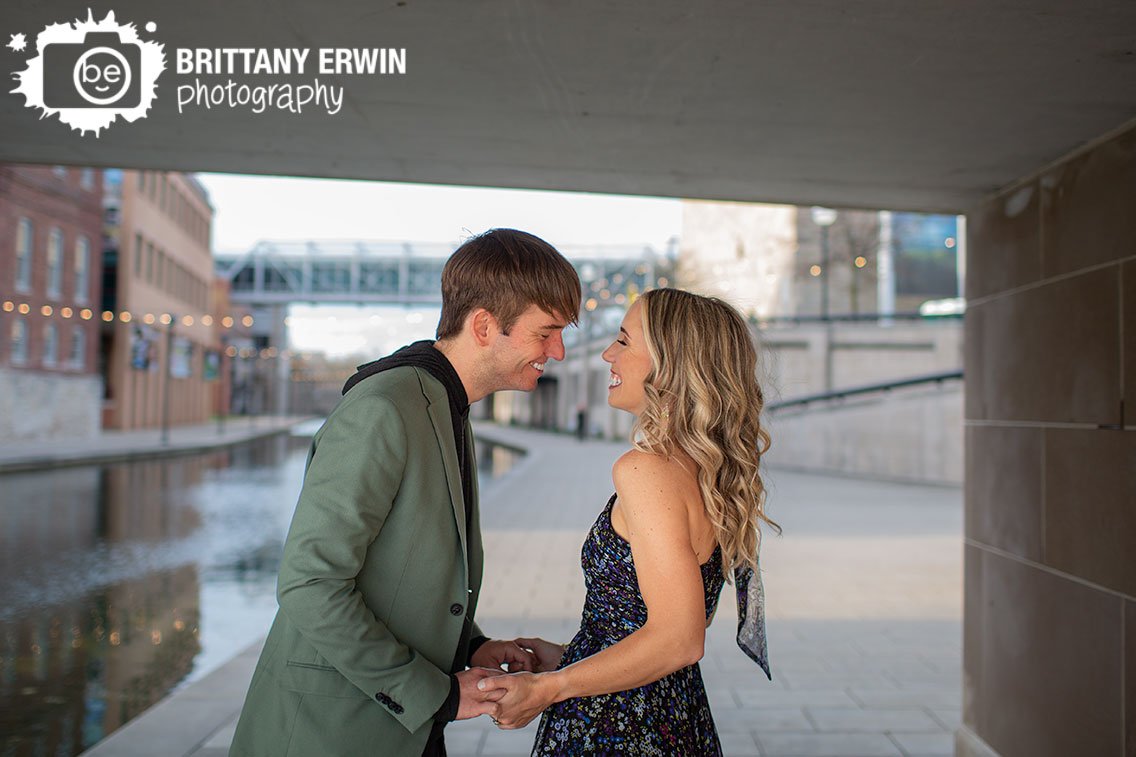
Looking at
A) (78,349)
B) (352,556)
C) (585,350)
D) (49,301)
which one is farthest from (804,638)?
(585,350)

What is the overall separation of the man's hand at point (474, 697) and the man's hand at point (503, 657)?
410 mm

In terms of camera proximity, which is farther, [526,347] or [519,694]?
[526,347]

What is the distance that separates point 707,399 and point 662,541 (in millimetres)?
374

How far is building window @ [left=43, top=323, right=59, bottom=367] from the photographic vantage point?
3262 centimetres

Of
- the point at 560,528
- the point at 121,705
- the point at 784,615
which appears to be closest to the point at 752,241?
the point at 560,528

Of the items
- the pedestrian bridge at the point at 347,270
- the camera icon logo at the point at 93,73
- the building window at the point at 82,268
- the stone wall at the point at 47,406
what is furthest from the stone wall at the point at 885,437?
the pedestrian bridge at the point at 347,270

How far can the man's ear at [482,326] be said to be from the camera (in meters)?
2.48

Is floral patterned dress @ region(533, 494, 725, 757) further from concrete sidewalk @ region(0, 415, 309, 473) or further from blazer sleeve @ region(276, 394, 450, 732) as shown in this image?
concrete sidewalk @ region(0, 415, 309, 473)

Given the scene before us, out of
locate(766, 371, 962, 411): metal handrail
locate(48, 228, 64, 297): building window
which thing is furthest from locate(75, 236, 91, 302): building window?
locate(766, 371, 962, 411): metal handrail

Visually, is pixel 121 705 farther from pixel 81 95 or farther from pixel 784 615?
pixel 784 615

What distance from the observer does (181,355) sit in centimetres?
4681

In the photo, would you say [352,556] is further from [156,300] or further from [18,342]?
[156,300]

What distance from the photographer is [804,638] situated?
7441 mm

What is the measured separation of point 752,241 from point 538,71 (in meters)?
45.7
